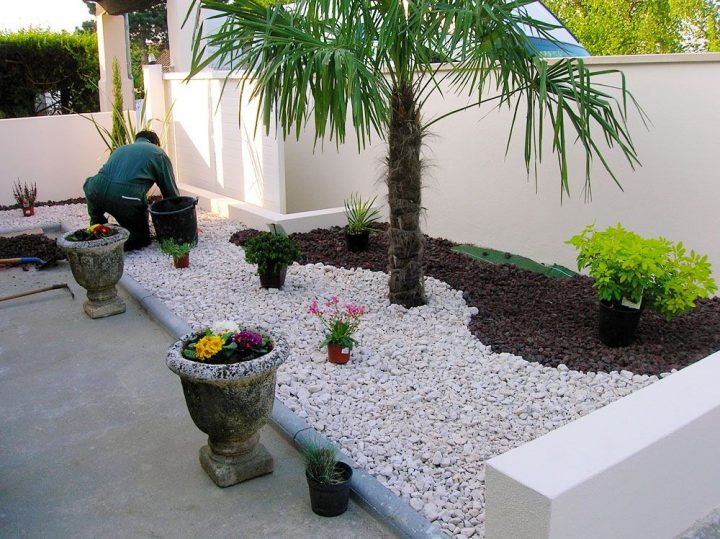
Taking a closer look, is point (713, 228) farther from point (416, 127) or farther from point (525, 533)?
point (525, 533)

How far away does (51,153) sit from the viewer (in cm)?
1120

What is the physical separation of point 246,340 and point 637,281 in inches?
108

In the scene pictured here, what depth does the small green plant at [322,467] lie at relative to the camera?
338cm

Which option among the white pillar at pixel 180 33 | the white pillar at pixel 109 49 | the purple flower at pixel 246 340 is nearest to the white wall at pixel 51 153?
the white pillar at pixel 180 33

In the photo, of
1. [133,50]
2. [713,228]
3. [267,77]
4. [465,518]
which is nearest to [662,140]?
[713,228]

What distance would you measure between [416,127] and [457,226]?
261cm

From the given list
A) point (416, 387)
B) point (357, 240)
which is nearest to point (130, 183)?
point (357, 240)

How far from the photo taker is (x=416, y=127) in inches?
216

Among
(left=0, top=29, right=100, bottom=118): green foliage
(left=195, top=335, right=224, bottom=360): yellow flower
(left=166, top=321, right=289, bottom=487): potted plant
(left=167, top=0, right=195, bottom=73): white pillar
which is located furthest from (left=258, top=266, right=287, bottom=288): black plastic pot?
(left=0, top=29, right=100, bottom=118): green foliage

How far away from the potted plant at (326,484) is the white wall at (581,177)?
3.35 meters

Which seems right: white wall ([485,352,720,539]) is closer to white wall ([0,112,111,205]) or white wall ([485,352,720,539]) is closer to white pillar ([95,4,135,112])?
white wall ([0,112,111,205])

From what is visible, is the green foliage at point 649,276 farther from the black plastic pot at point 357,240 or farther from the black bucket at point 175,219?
the black bucket at point 175,219

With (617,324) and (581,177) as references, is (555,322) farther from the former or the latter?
(581,177)

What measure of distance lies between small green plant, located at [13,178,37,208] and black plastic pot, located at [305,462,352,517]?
27.6ft
